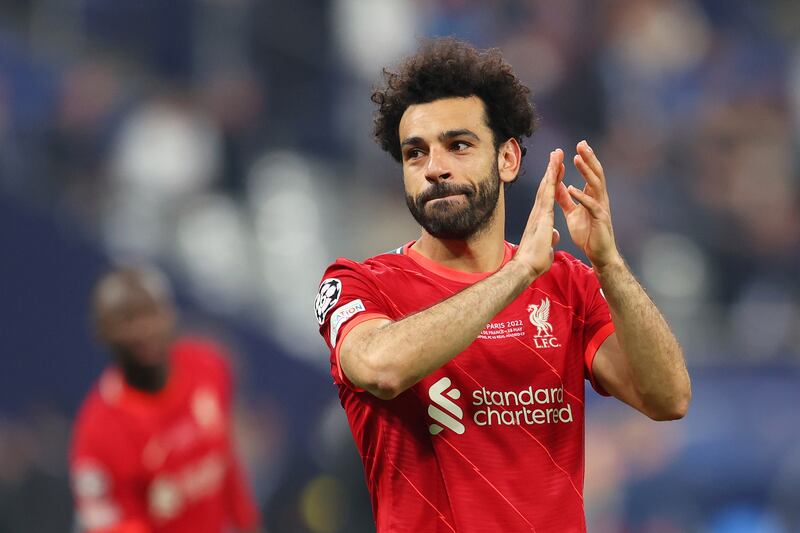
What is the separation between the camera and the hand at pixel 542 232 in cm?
359

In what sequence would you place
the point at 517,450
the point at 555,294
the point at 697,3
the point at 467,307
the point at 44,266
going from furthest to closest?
the point at 697,3
the point at 44,266
the point at 555,294
the point at 517,450
the point at 467,307

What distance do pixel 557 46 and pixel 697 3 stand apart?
1700 millimetres

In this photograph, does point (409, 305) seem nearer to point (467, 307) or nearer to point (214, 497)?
point (467, 307)

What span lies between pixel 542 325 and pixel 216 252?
17.2 ft

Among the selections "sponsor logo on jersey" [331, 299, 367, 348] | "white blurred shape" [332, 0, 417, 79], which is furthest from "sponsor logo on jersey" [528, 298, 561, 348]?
"white blurred shape" [332, 0, 417, 79]

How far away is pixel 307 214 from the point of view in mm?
8828

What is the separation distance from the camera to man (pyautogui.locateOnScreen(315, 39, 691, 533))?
3.53 meters

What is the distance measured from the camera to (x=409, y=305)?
3861 millimetres

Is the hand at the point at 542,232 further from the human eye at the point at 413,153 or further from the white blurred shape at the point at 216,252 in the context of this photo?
the white blurred shape at the point at 216,252

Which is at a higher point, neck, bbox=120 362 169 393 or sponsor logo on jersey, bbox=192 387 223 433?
neck, bbox=120 362 169 393

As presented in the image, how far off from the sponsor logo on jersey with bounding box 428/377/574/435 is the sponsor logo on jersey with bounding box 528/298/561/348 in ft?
0.49

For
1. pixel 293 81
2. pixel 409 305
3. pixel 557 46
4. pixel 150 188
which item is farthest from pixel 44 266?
pixel 409 305

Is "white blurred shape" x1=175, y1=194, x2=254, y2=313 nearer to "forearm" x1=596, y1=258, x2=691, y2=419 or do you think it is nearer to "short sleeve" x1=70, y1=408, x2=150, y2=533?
"short sleeve" x1=70, y1=408, x2=150, y2=533

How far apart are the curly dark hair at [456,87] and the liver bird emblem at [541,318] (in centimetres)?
55
